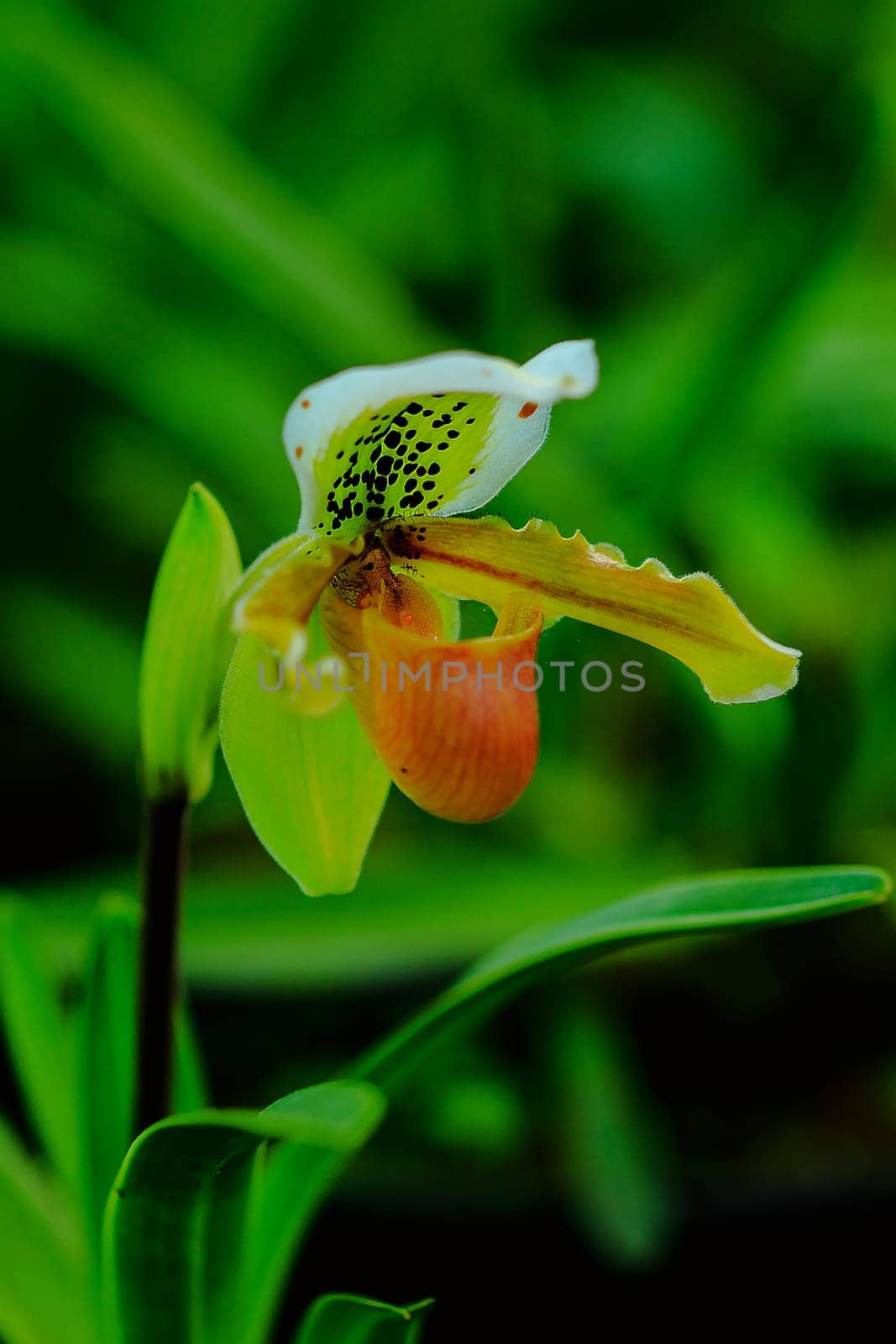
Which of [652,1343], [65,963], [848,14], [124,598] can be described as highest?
[848,14]

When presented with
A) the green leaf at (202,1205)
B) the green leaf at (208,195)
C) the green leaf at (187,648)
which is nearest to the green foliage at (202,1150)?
the green leaf at (202,1205)

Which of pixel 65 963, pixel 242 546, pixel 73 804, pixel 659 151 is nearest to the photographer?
pixel 65 963

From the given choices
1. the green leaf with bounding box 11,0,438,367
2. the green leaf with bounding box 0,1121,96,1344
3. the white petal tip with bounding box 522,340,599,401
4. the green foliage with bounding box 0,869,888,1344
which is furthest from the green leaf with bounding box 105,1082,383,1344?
the green leaf with bounding box 11,0,438,367

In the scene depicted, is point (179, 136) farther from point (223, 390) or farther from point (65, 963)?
point (65, 963)

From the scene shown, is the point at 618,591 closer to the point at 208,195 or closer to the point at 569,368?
the point at 569,368

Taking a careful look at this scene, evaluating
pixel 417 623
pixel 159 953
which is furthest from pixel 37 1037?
pixel 417 623

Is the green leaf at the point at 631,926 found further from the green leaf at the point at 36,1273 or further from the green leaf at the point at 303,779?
the green leaf at the point at 36,1273

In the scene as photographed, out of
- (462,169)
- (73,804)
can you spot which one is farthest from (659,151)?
(73,804)

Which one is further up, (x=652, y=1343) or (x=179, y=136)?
(x=179, y=136)
